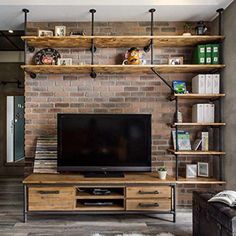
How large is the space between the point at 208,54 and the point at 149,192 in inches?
72.0

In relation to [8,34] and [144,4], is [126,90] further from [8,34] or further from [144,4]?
[8,34]

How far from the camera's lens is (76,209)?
10.6ft

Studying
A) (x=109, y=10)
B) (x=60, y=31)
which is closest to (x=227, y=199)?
(x=109, y=10)

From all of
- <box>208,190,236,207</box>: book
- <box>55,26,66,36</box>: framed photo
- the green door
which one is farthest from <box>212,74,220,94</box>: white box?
the green door

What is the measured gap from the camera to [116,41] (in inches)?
139

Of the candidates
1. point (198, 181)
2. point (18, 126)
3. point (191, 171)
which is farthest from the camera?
point (18, 126)

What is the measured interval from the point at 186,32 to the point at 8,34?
10.5 ft

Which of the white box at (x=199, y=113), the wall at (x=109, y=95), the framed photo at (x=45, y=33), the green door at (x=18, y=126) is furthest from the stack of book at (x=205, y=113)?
the green door at (x=18, y=126)

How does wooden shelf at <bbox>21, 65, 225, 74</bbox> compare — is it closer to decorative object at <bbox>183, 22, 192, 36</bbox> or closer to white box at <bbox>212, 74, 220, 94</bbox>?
white box at <bbox>212, 74, 220, 94</bbox>

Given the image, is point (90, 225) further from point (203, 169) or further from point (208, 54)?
point (208, 54)

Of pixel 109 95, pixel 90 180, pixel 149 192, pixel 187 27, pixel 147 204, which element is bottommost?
pixel 147 204

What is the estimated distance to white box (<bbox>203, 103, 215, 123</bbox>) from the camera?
139 inches

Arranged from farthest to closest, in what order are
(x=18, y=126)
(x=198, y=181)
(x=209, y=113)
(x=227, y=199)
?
(x=18, y=126) → (x=209, y=113) → (x=198, y=181) → (x=227, y=199)

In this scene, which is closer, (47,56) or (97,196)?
(97,196)
